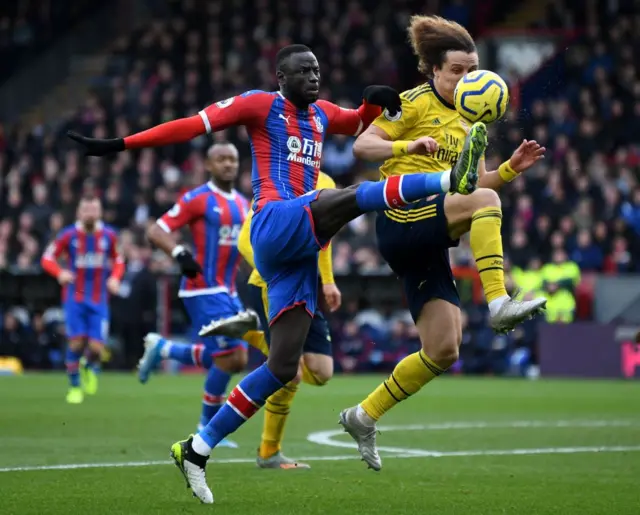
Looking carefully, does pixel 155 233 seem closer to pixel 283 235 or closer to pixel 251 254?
pixel 251 254

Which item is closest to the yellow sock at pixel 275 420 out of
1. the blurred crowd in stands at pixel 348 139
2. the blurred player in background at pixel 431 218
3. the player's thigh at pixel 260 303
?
the player's thigh at pixel 260 303

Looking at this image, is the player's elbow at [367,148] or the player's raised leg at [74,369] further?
the player's raised leg at [74,369]

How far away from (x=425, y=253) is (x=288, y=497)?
164cm

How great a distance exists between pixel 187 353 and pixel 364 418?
4.51 meters

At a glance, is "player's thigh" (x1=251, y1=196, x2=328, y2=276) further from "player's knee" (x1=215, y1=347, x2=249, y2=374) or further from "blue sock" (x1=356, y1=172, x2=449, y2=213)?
"player's knee" (x1=215, y1=347, x2=249, y2=374)

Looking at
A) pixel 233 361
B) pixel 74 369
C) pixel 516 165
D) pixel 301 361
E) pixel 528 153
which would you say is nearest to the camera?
pixel 528 153

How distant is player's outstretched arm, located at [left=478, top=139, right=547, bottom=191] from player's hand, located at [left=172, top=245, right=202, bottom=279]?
7.49ft

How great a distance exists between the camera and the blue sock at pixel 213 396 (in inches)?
412

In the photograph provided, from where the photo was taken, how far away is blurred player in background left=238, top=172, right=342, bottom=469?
8.73m

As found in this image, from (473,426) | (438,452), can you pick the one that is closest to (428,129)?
(438,452)

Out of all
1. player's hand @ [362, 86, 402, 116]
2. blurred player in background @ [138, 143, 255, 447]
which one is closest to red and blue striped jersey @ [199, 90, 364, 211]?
player's hand @ [362, 86, 402, 116]

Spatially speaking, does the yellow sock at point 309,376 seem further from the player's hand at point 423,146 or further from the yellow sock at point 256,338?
the player's hand at point 423,146

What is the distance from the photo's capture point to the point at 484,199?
739cm

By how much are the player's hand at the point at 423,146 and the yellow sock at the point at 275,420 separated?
219 cm
